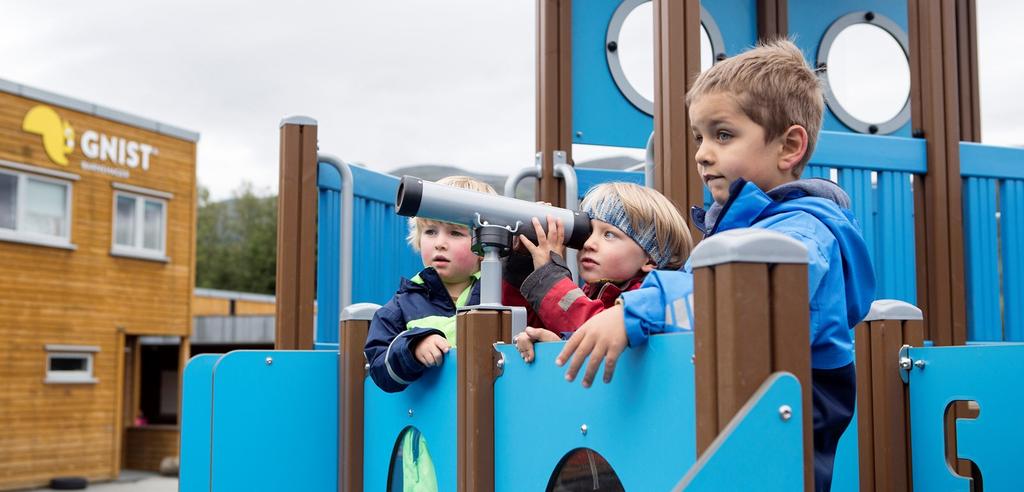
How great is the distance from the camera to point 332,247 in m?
3.57

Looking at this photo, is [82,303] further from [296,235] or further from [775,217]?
[775,217]

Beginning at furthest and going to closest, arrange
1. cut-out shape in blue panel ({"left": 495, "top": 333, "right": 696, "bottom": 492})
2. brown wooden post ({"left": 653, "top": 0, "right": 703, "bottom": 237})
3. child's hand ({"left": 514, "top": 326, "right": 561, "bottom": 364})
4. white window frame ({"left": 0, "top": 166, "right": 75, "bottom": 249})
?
white window frame ({"left": 0, "top": 166, "right": 75, "bottom": 249})
brown wooden post ({"left": 653, "top": 0, "right": 703, "bottom": 237})
child's hand ({"left": 514, "top": 326, "right": 561, "bottom": 364})
cut-out shape in blue panel ({"left": 495, "top": 333, "right": 696, "bottom": 492})

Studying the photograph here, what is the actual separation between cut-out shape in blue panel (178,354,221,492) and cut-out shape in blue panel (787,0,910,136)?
11.1ft

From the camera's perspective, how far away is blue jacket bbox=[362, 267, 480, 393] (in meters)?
2.56

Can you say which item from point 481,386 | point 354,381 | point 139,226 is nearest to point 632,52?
point 354,381

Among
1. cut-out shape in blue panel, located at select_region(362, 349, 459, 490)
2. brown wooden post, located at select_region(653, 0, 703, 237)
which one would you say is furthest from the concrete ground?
brown wooden post, located at select_region(653, 0, 703, 237)

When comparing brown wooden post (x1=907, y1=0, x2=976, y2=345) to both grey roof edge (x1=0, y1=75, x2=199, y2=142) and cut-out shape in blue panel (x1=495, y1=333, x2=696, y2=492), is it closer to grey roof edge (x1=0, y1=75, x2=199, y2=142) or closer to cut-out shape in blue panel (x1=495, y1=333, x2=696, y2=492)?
cut-out shape in blue panel (x1=495, y1=333, x2=696, y2=492)

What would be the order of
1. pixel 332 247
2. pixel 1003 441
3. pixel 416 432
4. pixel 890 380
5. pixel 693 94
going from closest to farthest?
pixel 693 94 < pixel 1003 441 < pixel 890 380 < pixel 416 432 < pixel 332 247

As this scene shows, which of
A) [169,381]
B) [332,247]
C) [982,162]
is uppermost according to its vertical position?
[982,162]

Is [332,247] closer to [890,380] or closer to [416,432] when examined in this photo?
[416,432]

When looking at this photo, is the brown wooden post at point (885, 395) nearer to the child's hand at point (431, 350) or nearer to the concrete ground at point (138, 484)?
the child's hand at point (431, 350)

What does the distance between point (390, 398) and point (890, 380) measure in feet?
4.22

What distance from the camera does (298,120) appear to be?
3449mm

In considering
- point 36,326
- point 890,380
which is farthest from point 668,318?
point 36,326
